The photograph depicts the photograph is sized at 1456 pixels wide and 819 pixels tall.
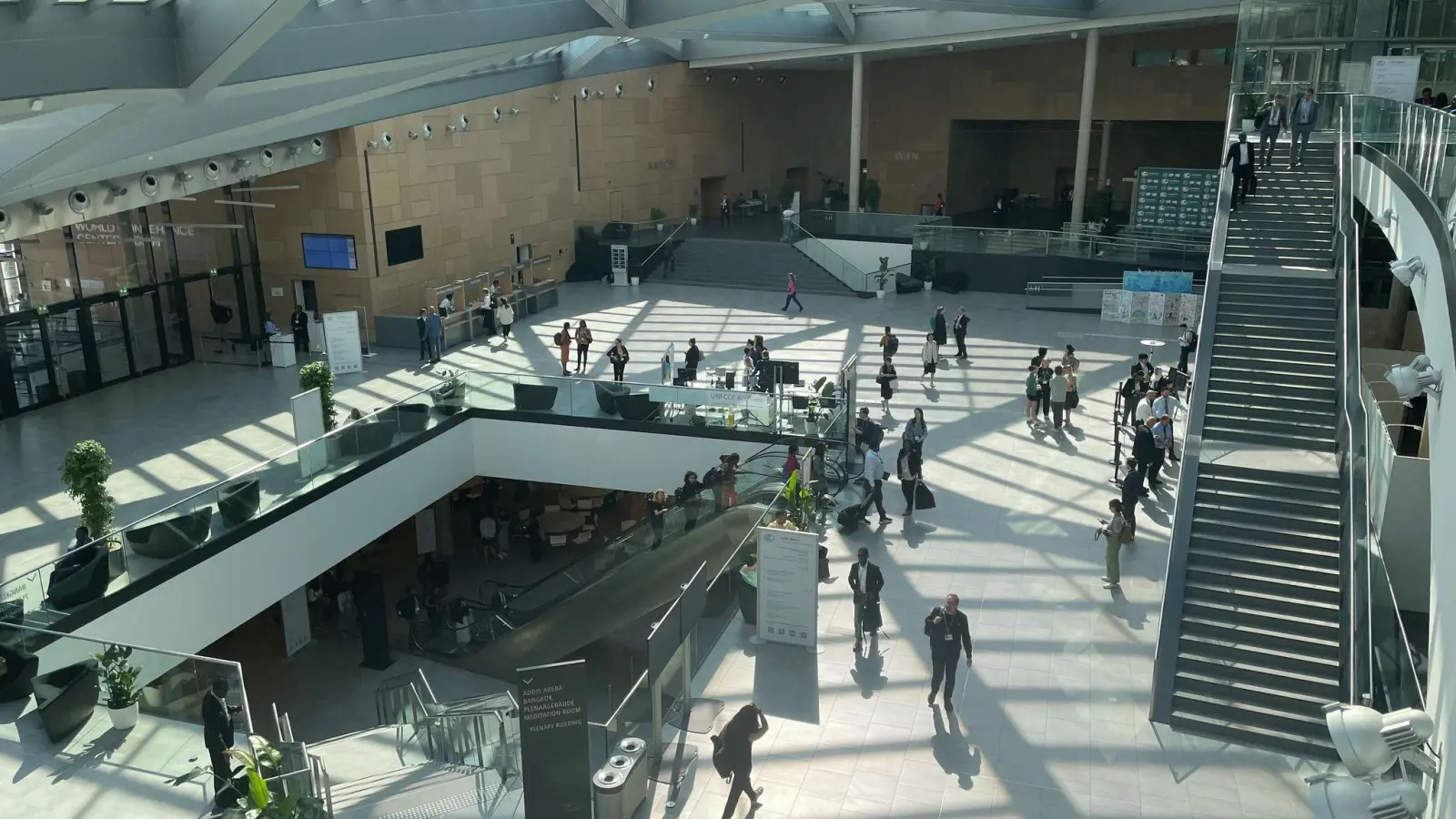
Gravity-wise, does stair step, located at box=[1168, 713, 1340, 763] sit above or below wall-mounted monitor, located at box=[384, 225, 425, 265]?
below

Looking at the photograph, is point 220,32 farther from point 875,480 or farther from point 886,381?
point 886,381

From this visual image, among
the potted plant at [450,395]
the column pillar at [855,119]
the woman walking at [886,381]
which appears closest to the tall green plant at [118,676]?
the potted plant at [450,395]

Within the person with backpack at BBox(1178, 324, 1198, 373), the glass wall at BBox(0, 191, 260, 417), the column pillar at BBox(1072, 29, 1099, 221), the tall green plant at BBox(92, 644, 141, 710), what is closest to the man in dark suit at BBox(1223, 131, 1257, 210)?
the person with backpack at BBox(1178, 324, 1198, 373)

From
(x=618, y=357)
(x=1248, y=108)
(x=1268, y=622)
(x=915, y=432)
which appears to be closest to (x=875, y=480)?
(x=915, y=432)

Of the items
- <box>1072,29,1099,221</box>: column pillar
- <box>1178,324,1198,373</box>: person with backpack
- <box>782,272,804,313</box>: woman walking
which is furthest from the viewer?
<box>1072,29,1099,221</box>: column pillar

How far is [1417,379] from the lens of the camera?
8.29 metres

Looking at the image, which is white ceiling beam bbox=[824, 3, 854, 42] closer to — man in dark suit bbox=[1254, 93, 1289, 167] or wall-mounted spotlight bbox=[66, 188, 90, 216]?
man in dark suit bbox=[1254, 93, 1289, 167]

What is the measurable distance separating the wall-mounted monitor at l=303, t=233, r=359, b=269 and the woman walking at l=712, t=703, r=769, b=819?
18.3 metres

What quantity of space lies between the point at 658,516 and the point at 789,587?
3.58 meters

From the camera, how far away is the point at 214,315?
2400 cm

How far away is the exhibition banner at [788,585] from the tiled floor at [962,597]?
28cm

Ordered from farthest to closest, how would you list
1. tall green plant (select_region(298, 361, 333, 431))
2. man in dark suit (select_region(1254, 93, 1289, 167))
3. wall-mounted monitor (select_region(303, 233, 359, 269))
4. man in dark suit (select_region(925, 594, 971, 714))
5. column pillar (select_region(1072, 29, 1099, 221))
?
column pillar (select_region(1072, 29, 1099, 221)) < wall-mounted monitor (select_region(303, 233, 359, 269)) < man in dark suit (select_region(1254, 93, 1289, 167)) < tall green plant (select_region(298, 361, 333, 431)) < man in dark suit (select_region(925, 594, 971, 714))

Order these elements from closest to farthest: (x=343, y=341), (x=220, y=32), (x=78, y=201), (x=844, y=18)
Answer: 1. (x=220, y=32)
2. (x=78, y=201)
3. (x=343, y=341)
4. (x=844, y=18)

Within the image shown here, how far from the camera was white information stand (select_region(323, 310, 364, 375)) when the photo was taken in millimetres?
21234
